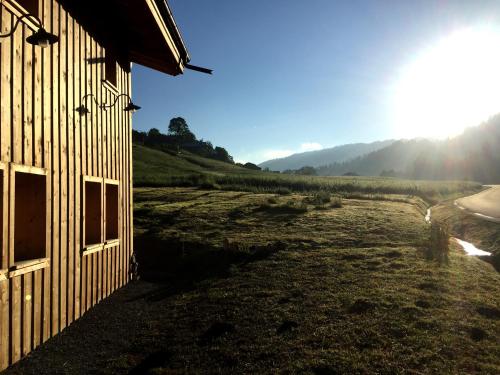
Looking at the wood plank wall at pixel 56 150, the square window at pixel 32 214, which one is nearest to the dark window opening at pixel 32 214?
the square window at pixel 32 214

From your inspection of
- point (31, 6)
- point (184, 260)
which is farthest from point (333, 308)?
point (31, 6)

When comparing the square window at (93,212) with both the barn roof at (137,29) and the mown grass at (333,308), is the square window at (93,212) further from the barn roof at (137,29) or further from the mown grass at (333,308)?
the barn roof at (137,29)

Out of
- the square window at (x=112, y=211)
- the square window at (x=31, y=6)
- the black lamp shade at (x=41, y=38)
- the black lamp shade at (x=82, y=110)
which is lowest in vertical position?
the square window at (x=112, y=211)

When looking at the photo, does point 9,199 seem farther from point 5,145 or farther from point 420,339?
point 420,339

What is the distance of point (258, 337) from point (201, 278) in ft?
16.6

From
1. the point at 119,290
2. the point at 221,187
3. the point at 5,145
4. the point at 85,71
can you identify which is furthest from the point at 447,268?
the point at 221,187

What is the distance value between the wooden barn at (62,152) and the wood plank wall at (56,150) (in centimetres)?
2

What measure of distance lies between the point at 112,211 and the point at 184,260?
5090mm

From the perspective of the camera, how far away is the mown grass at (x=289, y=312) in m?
6.00

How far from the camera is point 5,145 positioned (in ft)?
15.7

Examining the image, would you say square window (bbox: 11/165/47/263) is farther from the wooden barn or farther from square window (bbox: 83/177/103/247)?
square window (bbox: 83/177/103/247)

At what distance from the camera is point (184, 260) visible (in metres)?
14.0

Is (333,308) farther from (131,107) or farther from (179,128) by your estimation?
(179,128)

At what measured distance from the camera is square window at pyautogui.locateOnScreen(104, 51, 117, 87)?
8.80m
